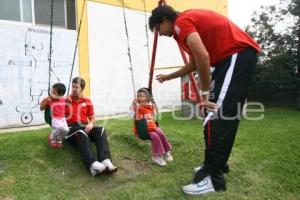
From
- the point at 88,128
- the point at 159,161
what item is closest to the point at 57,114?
the point at 88,128

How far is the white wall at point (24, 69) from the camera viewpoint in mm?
7055

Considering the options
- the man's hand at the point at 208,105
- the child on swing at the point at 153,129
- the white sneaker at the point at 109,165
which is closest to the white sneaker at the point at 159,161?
the child on swing at the point at 153,129

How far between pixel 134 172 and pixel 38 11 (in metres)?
4.77

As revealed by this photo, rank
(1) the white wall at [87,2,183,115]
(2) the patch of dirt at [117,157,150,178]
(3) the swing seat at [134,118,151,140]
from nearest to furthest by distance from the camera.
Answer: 1. (2) the patch of dirt at [117,157,150,178]
2. (3) the swing seat at [134,118,151,140]
3. (1) the white wall at [87,2,183,115]

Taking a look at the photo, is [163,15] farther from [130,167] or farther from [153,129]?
[130,167]

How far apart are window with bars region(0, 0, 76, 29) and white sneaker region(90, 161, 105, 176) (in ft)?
14.4

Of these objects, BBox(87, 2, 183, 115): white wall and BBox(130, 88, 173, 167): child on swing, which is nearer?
BBox(130, 88, 173, 167): child on swing

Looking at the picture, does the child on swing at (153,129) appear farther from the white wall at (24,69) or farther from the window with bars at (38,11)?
the window with bars at (38,11)

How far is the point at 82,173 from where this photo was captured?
4.12 metres

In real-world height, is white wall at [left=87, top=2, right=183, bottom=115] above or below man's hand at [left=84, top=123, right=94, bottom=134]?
above

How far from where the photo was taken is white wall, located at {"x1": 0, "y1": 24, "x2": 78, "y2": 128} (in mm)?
7055

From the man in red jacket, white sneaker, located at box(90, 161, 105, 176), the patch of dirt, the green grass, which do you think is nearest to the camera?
the man in red jacket

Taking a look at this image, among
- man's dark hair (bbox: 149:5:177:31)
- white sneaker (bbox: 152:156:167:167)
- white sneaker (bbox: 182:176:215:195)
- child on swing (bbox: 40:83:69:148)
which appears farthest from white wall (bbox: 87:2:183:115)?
white sneaker (bbox: 182:176:215:195)

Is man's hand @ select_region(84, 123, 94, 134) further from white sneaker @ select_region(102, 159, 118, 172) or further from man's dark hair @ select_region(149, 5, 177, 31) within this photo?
man's dark hair @ select_region(149, 5, 177, 31)
